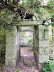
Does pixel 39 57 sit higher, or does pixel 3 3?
pixel 3 3

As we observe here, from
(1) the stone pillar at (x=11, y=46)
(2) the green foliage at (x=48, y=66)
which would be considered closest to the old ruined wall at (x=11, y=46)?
(1) the stone pillar at (x=11, y=46)

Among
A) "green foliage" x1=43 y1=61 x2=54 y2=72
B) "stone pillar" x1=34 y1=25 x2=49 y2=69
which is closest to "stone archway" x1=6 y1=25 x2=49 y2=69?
"stone pillar" x1=34 y1=25 x2=49 y2=69

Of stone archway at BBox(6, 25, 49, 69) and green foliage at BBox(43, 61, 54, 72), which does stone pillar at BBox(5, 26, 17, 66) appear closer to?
stone archway at BBox(6, 25, 49, 69)

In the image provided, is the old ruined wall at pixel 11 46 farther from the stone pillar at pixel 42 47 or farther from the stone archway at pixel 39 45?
the stone pillar at pixel 42 47

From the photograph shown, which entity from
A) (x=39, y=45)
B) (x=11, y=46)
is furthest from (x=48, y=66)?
(x=11, y=46)

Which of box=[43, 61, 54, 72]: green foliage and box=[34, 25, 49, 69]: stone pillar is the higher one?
box=[34, 25, 49, 69]: stone pillar

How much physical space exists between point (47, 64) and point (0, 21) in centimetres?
337

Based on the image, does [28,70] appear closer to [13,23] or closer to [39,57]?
[39,57]

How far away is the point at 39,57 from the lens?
13.6ft

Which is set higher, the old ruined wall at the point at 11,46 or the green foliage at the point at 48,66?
the old ruined wall at the point at 11,46

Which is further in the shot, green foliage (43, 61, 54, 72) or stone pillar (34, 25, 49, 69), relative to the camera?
stone pillar (34, 25, 49, 69)

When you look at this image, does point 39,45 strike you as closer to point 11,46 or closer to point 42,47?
point 42,47

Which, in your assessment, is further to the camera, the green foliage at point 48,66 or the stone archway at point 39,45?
the stone archway at point 39,45

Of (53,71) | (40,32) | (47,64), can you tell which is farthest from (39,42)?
(53,71)
